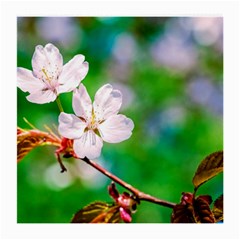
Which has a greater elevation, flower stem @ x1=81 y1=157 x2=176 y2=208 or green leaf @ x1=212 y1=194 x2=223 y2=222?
flower stem @ x1=81 y1=157 x2=176 y2=208

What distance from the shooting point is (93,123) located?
3.95 feet

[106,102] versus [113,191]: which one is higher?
[106,102]

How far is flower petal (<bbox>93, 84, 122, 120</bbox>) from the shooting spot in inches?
47.5

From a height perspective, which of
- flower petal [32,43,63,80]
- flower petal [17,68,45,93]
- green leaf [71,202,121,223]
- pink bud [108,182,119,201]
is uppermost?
flower petal [32,43,63,80]

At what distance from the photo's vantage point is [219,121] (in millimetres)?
1260

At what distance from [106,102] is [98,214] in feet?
0.74

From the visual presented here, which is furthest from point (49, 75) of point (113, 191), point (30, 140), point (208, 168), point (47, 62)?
point (208, 168)

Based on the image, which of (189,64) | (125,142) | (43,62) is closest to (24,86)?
(43,62)

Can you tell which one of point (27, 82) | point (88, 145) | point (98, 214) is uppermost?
point (27, 82)

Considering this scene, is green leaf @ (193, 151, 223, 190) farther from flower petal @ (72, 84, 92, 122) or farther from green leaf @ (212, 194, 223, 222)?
flower petal @ (72, 84, 92, 122)

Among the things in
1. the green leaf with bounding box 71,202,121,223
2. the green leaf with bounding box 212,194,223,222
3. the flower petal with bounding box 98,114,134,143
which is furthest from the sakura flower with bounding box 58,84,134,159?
the green leaf with bounding box 212,194,223,222

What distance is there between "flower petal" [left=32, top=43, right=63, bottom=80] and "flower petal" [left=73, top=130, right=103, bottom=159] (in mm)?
135

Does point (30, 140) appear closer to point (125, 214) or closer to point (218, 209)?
point (125, 214)
